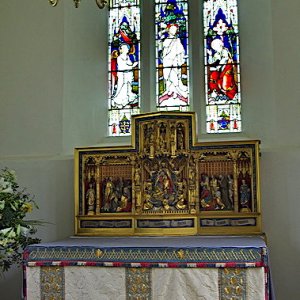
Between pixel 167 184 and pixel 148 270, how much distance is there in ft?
5.36

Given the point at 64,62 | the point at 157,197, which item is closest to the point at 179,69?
the point at 64,62

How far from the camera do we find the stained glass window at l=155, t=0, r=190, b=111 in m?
8.63

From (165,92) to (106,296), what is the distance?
357 cm

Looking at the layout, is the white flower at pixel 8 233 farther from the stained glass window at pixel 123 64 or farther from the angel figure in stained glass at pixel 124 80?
the angel figure in stained glass at pixel 124 80

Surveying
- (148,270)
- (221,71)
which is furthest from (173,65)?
(148,270)

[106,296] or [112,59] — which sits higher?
[112,59]

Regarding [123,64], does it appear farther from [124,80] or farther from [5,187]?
[5,187]

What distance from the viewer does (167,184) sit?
738 cm

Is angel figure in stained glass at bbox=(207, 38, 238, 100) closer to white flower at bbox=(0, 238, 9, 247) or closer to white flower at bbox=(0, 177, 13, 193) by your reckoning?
white flower at bbox=(0, 177, 13, 193)

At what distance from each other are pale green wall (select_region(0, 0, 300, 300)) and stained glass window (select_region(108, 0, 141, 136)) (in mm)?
176

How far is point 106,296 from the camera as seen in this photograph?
5.94m

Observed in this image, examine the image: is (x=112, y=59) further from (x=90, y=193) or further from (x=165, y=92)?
(x=90, y=193)

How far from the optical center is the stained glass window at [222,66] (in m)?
8.35

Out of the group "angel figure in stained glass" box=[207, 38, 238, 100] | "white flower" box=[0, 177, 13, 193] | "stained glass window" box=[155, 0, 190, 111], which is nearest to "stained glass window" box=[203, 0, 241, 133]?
"angel figure in stained glass" box=[207, 38, 238, 100]
